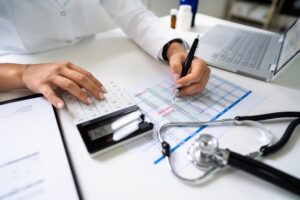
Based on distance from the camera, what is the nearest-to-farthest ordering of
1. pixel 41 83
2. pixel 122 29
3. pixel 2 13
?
1. pixel 41 83
2. pixel 2 13
3. pixel 122 29

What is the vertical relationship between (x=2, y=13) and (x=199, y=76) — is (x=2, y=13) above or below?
above

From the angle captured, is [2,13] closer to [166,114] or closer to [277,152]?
[166,114]

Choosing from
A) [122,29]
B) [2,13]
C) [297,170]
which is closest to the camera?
[297,170]

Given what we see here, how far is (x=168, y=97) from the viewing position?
510mm

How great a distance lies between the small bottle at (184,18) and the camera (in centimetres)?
87

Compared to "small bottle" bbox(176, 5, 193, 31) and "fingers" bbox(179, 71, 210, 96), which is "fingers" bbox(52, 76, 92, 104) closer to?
"fingers" bbox(179, 71, 210, 96)

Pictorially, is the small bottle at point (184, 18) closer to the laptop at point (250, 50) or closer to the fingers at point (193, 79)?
the laptop at point (250, 50)

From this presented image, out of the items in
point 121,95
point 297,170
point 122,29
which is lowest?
point 297,170

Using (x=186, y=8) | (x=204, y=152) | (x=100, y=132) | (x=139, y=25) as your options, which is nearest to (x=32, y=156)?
(x=100, y=132)

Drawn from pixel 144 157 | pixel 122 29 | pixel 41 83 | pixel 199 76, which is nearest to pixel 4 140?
pixel 41 83

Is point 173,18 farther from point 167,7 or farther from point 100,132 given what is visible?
point 167,7

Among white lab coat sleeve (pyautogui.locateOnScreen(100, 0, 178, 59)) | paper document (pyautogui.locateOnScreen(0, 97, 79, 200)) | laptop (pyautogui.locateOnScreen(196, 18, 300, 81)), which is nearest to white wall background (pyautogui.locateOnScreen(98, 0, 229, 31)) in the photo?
white lab coat sleeve (pyautogui.locateOnScreen(100, 0, 178, 59))

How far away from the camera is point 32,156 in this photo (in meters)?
0.34

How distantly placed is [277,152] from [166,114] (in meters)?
0.23
